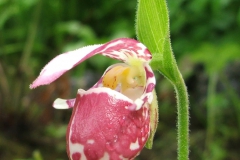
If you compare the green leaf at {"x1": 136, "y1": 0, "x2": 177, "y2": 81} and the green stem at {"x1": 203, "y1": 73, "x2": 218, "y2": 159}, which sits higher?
the green leaf at {"x1": 136, "y1": 0, "x2": 177, "y2": 81}

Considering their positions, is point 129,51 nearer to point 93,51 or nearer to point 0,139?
point 93,51

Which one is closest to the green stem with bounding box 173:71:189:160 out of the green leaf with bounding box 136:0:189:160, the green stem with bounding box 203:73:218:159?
the green leaf with bounding box 136:0:189:160

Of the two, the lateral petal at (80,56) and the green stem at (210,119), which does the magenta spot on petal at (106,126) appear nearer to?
the lateral petal at (80,56)

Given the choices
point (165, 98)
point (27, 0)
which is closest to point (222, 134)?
point (165, 98)

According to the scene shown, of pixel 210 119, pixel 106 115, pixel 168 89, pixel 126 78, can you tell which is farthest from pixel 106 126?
pixel 168 89

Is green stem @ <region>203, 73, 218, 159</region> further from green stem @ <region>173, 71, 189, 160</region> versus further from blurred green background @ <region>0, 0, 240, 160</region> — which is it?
green stem @ <region>173, 71, 189, 160</region>
